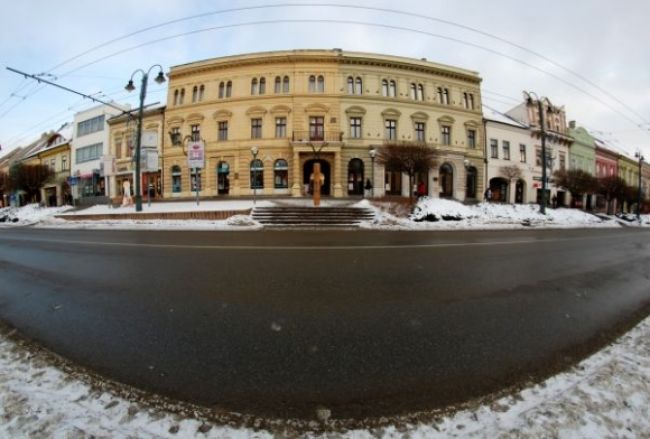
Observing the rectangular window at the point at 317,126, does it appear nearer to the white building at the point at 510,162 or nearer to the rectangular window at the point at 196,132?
the rectangular window at the point at 196,132

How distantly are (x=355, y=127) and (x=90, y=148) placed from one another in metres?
34.4

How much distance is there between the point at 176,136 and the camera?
30703 millimetres

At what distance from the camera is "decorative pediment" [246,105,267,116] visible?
1113 inches

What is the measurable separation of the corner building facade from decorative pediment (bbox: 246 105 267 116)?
9cm

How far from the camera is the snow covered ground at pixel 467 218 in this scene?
1528 cm

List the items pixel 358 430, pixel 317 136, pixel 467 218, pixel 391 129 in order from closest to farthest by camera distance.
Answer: pixel 358 430, pixel 467 218, pixel 317 136, pixel 391 129

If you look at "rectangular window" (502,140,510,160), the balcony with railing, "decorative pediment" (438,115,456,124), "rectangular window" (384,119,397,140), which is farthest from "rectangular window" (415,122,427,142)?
"rectangular window" (502,140,510,160)

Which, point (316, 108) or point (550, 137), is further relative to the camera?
point (550, 137)

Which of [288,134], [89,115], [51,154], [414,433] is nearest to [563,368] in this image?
[414,433]

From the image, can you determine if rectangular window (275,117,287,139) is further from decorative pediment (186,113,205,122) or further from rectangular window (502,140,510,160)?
rectangular window (502,140,510,160)

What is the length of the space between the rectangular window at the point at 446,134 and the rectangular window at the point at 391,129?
5.27 metres

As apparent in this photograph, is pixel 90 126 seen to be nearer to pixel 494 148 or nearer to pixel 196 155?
pixel 196 155

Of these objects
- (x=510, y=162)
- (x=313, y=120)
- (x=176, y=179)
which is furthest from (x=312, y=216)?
(x=510, y=162)

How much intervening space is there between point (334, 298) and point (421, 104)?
2993cm
